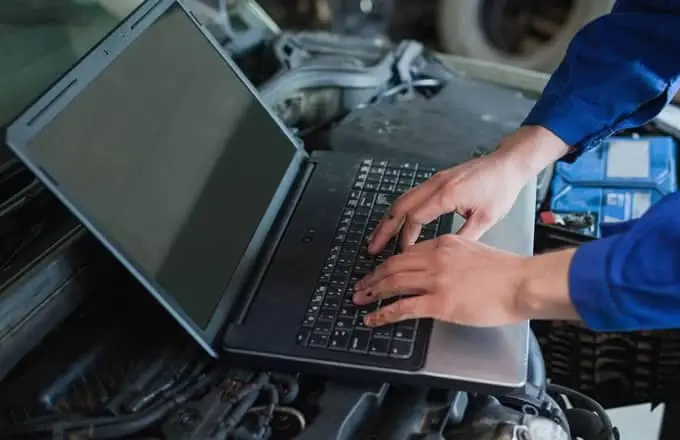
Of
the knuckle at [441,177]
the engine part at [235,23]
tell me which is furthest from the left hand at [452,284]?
the engine part at [235,23]

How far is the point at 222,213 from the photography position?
2.89 feet

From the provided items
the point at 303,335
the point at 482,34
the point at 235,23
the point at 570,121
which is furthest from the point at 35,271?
the point at 482,34

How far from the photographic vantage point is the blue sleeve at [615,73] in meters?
0.93

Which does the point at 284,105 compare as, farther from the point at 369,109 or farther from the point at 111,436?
the point at 111,436

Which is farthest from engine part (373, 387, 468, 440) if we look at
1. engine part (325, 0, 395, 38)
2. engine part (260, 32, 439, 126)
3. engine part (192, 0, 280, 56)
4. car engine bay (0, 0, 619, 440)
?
engine part (325, 0, 395, 38)

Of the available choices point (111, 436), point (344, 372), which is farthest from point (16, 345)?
point (344, 372)

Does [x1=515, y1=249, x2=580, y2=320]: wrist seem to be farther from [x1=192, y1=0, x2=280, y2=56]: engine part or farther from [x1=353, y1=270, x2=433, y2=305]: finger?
[x1=192, y1=0, x2=280, y2=56]: engine part

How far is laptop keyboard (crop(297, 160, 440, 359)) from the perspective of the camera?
79 centimetres

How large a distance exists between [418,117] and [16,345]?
684 mm

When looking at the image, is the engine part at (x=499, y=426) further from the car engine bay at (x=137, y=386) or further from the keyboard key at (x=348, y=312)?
the keyboard key at (x=348, y=312)

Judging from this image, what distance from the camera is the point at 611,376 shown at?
3.64 feet

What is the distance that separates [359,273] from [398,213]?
74 millimetres

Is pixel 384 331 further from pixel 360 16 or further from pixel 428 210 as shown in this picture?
pixel 360 16

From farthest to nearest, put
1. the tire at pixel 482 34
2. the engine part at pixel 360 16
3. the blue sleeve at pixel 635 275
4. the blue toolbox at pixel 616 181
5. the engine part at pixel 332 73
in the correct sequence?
the tire at pixel 482 34
the engine part at pixel 360 16
the engine part at pixel 332 73
the blue toolbox at pixel 616 181
the blue sleeve at pixel 635 275
